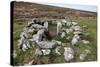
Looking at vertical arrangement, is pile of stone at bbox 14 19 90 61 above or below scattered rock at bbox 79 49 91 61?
above

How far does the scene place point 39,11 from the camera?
2.06m

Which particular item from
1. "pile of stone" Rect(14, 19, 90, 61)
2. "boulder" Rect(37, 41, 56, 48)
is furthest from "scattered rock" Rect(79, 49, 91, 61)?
"boulder" Rect(37, 41, 56, 48)

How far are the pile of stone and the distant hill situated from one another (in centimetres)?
8

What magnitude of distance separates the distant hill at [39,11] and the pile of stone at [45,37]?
0.08 metres

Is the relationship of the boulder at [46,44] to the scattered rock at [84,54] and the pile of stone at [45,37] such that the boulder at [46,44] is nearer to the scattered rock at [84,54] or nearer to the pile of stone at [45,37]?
the pile of stone at [45,37]

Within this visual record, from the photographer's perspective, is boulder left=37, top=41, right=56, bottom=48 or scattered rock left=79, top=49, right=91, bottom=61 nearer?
boulder left=37, top=41, right=56, bottom=48

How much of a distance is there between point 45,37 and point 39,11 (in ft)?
0.96

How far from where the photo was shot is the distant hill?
1981 millimetres

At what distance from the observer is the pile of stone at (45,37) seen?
6.56ft

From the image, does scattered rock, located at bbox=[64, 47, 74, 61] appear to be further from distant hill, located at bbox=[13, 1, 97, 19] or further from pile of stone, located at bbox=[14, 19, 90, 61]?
distant hill, located at bbox=[13, 1, 97, 19]

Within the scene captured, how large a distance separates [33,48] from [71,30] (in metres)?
0.49

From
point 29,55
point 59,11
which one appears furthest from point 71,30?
point 29,55

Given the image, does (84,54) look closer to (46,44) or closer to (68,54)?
(68,54)

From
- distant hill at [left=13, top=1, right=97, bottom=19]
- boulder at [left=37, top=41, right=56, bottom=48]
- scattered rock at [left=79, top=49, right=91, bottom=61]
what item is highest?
distant hill at [left=13, top=1, right=97, bottom=19]
